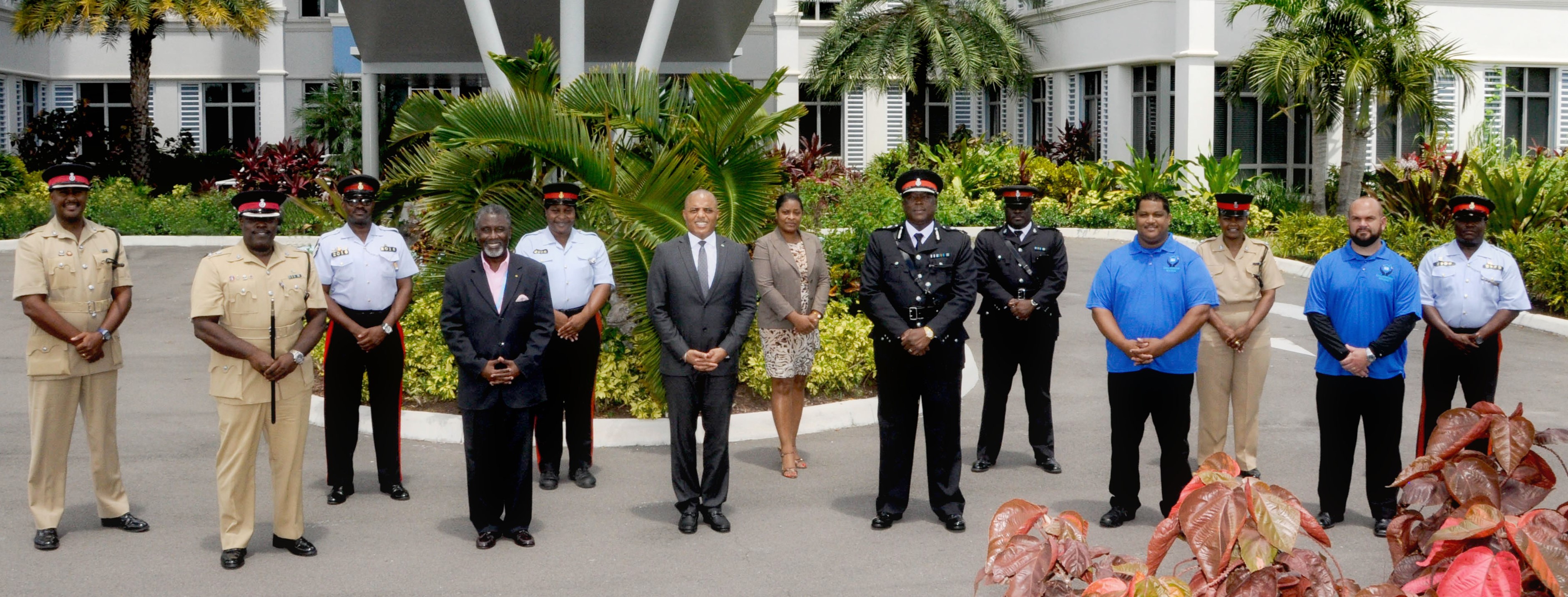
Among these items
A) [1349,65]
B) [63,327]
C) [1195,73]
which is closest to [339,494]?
[63,327]

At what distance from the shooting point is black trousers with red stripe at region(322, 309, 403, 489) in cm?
759

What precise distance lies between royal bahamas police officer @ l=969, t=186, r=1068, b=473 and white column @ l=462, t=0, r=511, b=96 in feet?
16.2

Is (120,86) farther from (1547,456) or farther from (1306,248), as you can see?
(1547,456)

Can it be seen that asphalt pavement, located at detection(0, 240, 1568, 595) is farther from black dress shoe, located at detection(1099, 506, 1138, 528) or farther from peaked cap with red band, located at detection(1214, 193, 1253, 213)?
peaked cap with red band, located at detection(1214, 193, 1253, 213)

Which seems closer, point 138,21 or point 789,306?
point 789,306

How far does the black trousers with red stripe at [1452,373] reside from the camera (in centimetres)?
735

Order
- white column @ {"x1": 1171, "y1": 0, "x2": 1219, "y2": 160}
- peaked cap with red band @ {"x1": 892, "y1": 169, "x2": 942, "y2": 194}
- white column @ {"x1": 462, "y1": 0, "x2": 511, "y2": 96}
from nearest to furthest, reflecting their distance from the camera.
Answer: peaked cap with red band @ {"x1": 892, "y1": 169, "x2": 942, "y2": 194} < white column @ {"x1": 462, "y1": 0, "x2": 511, "y2": 96} < white column @ {"x1": 1171, "y1": 0, "x2": 1219, "y2": 160}

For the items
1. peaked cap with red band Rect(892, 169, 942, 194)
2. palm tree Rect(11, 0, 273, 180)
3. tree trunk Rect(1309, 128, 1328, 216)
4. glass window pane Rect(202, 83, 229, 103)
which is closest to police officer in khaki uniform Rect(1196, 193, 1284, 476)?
peaked cap with red band Rect(892, 169, 942, 194)

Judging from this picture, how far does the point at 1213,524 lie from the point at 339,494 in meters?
5.93

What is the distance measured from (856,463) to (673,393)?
180 centimetres

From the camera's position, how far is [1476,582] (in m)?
2.38

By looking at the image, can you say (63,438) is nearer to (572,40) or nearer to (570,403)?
(570,403)

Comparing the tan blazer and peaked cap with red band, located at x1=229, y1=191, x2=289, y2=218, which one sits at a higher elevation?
peaked cap with red band, located at x1=229, y1=191, x2=289, y2=218

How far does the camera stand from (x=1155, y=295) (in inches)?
276
